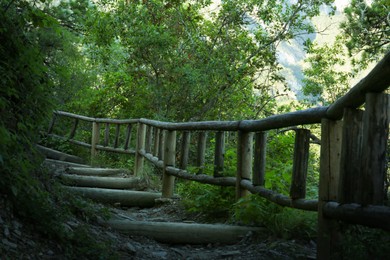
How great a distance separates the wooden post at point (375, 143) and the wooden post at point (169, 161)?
4297mm

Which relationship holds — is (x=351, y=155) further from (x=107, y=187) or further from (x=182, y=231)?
(x=107, y=187)

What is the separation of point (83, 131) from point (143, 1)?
Result: 4040 millimetres

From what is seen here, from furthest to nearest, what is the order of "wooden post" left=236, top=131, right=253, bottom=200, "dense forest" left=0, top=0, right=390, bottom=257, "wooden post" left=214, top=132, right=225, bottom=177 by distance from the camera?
"dense forest" left=0, top=0, right=390, bottom=257 < "wooden post" left=214, top=132, right=225, bottom=177 < "wooden post" left=236, top=131, right=253, bottom=200

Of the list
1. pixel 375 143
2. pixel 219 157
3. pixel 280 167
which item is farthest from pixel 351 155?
pixel 219 157

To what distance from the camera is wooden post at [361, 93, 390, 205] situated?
271cm

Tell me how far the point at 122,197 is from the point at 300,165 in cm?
329

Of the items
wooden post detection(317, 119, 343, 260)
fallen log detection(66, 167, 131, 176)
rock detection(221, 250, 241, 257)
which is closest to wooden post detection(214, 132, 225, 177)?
rock detection(221, 250, 241, 257)

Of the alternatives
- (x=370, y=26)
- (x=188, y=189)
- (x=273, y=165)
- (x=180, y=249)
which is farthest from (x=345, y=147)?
(x=370, y=26)

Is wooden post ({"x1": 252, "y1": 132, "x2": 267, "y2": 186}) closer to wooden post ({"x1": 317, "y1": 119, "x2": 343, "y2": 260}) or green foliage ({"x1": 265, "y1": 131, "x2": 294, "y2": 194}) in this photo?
green foliage ({"x1": 265, "y1": 131, "x2": 294, "y2": 194})

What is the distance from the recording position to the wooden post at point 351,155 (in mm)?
2918

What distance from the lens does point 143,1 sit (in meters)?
13.9

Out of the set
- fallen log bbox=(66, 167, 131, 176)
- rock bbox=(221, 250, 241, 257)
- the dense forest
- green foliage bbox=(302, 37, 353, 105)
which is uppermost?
green foliage bbox=(302, 37, 353, 105)

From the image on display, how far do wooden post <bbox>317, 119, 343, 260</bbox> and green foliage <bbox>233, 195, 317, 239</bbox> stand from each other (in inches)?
25.6

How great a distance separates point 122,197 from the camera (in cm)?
648
